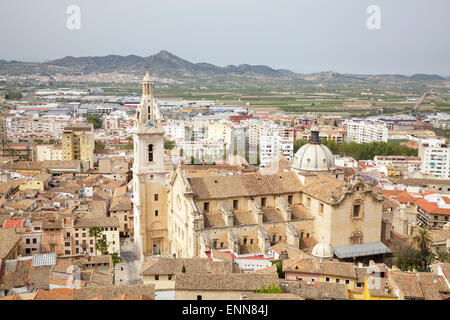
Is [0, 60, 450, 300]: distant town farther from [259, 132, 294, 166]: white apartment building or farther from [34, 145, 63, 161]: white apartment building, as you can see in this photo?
[259, 132, 294, 166]: white apartment building

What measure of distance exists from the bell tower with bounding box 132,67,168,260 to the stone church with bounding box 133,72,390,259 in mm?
56

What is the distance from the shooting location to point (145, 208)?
2661 centimetres

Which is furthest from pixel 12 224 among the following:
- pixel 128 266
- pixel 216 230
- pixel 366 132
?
pixel 366 132

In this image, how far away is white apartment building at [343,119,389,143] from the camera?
262ft

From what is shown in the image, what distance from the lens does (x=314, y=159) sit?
27203mm

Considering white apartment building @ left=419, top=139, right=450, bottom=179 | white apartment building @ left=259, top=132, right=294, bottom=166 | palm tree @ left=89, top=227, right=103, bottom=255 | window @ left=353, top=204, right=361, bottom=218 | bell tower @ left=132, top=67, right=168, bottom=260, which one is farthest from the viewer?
white apartment building @ left=259, top=132, right=294, bottom=166

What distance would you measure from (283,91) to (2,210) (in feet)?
532

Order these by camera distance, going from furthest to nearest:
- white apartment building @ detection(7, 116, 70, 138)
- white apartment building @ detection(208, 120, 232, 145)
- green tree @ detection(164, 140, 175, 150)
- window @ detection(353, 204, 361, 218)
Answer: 1. white apartment building @ detection(7, 116, 70, 138)
2. white apartment building @ detection(208, 120, 232, 145)
3. green tree @ detection(164, 140, 175, 150)
4. window @ detection(353, 204, 361, 218)

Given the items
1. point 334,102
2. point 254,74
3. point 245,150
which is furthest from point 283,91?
point 245,150

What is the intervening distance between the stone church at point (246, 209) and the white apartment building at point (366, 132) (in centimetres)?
5714

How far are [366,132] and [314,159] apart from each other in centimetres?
6053

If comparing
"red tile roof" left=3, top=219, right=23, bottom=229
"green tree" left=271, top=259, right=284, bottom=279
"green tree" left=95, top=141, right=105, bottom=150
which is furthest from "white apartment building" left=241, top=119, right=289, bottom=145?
"green tree" left=271, top=259, right=284, bottom=279

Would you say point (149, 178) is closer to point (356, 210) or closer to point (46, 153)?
point (356, 210)

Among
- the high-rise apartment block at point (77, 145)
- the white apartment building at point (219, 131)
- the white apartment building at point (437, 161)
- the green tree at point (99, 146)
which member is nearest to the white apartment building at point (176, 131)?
the white apartment building at point (219, 131)
